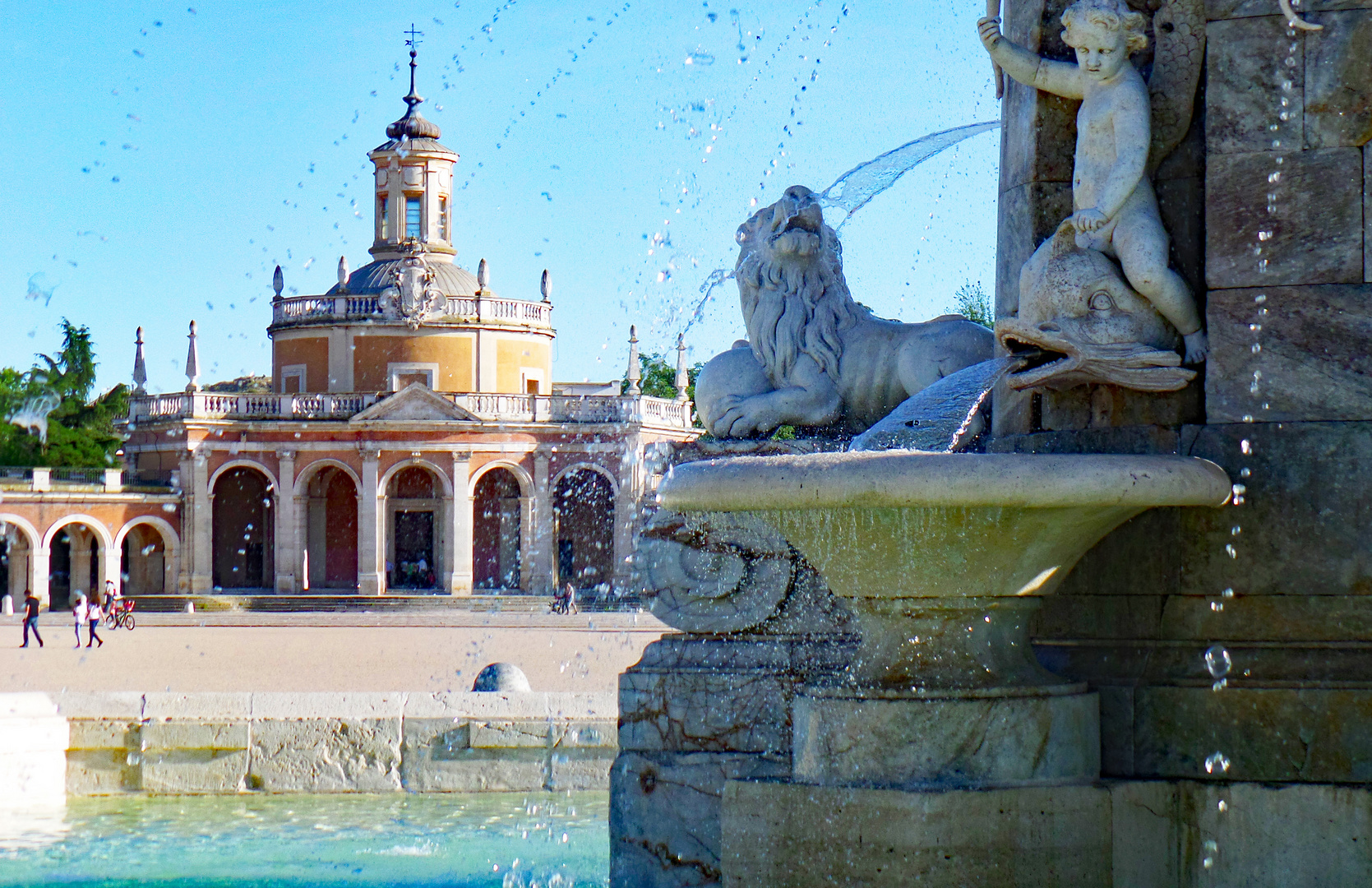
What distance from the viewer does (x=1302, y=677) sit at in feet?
14.6

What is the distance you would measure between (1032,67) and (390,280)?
49.8 m

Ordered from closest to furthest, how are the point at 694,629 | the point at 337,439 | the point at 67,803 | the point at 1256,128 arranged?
the point at 1256,128 → the point at 694,629 → the point at 67,803 → the point at 337,439

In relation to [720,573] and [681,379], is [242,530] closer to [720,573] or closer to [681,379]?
[681,379]

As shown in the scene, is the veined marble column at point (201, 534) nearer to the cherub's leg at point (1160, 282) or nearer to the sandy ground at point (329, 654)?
the sandy ground at point (329, 654)

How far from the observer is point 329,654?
2392cm

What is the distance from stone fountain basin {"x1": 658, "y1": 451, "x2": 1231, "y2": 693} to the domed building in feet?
134

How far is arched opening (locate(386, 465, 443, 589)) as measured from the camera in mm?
50906

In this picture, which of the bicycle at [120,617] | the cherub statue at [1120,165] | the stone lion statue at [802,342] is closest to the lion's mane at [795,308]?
the stone lion statue at [802,342]

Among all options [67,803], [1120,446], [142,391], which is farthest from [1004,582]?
[142,391]

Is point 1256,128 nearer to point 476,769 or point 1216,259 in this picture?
point 1216,259

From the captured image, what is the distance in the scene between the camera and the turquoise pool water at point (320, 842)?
19.6 feet

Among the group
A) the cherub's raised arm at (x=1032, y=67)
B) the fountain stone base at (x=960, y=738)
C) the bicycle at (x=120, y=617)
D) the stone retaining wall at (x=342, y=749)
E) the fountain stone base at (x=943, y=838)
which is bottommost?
the bicycle at (x=120, y=617)

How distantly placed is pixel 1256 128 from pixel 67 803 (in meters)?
5.42

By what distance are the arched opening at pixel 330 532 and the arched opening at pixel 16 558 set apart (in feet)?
25.1
